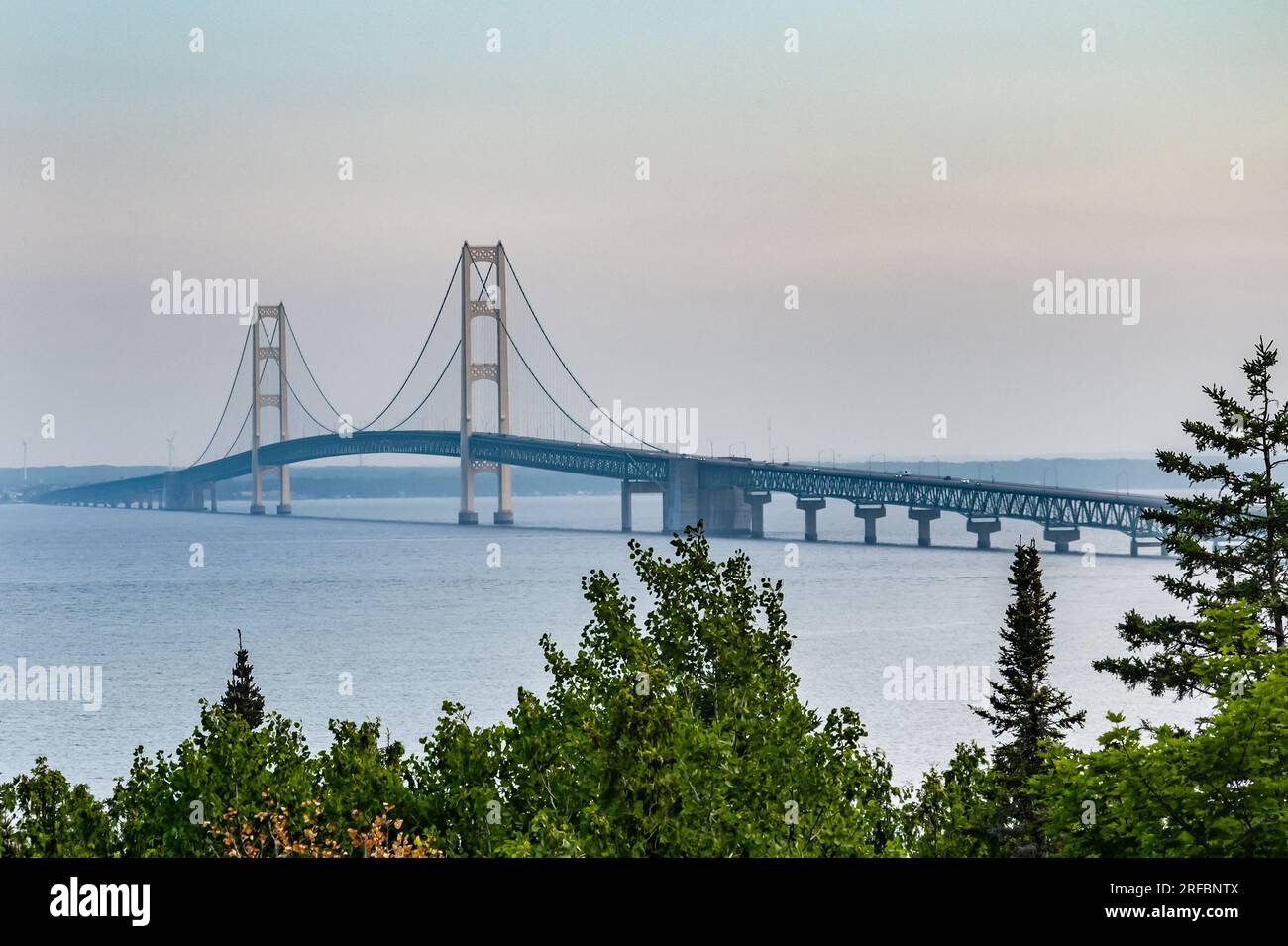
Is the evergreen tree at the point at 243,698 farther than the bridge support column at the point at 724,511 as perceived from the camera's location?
No

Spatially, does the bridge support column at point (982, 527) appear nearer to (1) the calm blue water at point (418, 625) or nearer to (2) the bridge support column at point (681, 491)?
(1) the calm blue water at point (418, 625)

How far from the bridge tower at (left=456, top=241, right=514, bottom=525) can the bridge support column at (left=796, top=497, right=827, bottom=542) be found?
80.5 ft

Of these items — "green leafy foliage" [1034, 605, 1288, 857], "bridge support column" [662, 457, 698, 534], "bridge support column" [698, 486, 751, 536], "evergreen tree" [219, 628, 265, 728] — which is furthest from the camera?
"bridge support column" [698, 486, 751, 536]

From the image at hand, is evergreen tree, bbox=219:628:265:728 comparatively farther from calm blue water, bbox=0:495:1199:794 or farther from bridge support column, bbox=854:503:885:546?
bridge support column, bbox=854:503:885:546

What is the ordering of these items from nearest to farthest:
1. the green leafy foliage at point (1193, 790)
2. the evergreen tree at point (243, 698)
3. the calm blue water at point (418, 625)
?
the green leafy foliage at point (1193, 790) → the evergreen tree at point (243, 698) → the calm blue water at point (418, 625)

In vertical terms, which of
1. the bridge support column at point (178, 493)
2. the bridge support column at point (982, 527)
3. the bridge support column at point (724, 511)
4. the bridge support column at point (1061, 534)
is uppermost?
the bridge support column at point (178, 493)

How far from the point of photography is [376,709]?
45500mm

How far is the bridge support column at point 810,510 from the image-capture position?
126m

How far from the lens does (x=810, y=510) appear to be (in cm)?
12988

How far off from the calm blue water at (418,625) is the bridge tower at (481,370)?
511 centimetres

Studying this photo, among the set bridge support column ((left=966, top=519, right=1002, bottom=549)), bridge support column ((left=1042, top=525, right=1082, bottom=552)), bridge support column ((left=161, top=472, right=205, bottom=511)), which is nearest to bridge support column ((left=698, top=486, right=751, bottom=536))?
bridge support column ((left=966, top=519, right=1002, bottom=549))

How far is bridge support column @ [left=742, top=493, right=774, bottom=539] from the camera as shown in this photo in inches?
4727

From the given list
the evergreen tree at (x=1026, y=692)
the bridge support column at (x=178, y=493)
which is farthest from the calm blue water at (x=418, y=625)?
the bridge support column at (x=178, y=493)
